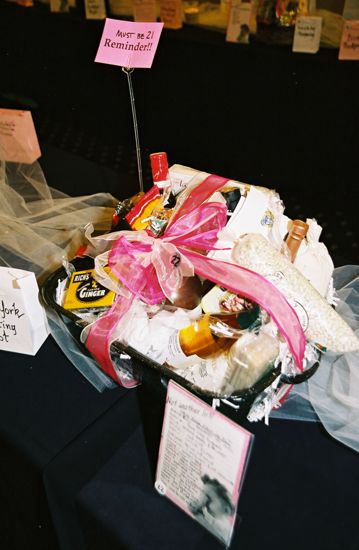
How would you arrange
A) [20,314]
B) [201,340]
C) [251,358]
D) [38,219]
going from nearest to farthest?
[251,358]
[201,340]
[20,314]
[38,219]

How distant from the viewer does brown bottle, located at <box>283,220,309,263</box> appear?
31.8 inches

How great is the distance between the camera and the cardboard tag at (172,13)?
1988mm

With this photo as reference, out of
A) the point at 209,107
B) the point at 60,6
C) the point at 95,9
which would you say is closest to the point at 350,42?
the point at 209,107

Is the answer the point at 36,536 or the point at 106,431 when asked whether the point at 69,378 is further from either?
the point at 36,536

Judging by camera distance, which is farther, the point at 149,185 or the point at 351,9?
the point at 149,185

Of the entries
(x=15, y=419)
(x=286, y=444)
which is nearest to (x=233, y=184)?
(x=286, y=444)

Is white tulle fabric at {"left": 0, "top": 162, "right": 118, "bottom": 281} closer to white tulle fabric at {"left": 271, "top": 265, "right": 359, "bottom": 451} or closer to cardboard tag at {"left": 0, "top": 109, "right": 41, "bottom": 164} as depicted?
cardboard tag at {"left": 0, "top": 109, "right": 41, "bottom": 164}

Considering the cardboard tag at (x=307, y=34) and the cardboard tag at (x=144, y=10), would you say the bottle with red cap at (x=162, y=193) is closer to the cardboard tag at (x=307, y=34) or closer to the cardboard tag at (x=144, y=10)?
the cardboard tag at (x=307, y=34)

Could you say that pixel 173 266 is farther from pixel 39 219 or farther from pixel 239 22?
pixel 239 22

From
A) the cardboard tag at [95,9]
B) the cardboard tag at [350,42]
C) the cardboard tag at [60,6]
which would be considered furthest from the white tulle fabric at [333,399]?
the cardboard tag at [60,6]

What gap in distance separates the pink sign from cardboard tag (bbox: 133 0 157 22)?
47.6 inches

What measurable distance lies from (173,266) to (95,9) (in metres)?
1.98

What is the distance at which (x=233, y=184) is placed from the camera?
88 cm

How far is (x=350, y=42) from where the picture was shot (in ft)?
5.31
